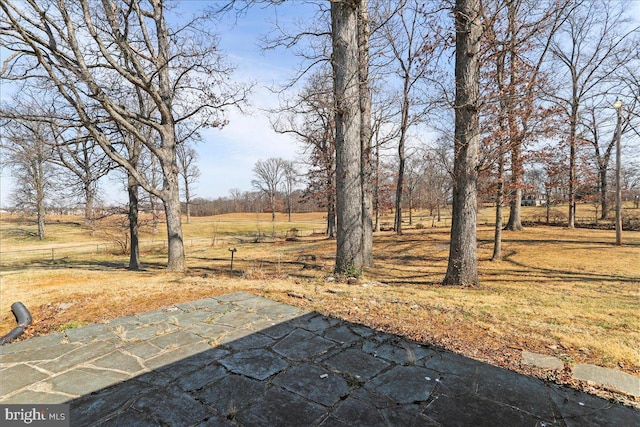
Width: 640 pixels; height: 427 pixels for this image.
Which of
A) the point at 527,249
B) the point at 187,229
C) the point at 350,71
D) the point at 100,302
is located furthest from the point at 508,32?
the point at 187,229

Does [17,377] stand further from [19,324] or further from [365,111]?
[365,111]

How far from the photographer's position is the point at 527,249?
36.9ft

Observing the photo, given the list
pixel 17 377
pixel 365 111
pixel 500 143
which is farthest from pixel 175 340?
pixel 365 111

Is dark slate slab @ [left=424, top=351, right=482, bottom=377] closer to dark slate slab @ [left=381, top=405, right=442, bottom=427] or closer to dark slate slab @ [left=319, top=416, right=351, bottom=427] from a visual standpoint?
dark slate slab @ [left=381, top=405, right=442, bottom=427]

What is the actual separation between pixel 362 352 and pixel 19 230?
3852cm

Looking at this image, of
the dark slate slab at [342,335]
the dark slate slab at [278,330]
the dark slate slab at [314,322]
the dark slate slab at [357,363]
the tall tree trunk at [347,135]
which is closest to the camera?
the dark slate slab at [357,363]

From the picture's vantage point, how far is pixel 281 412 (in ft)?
5.77

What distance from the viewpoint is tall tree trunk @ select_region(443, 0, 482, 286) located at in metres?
5.72

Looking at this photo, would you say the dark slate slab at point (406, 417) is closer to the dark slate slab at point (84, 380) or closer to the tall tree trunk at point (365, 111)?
the dark slate slab at point (84, 380)

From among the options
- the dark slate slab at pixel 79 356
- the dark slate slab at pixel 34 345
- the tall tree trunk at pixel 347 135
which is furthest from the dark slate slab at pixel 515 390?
the tall tree trunk at pixel 347 135

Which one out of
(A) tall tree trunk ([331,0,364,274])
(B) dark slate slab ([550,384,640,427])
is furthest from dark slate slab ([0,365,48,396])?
(A) tall tree trunk ([331,0,364,274])

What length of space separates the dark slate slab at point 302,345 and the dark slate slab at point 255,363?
121 mm

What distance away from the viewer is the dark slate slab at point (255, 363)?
7.23 feet

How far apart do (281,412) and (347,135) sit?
17.4 feet
